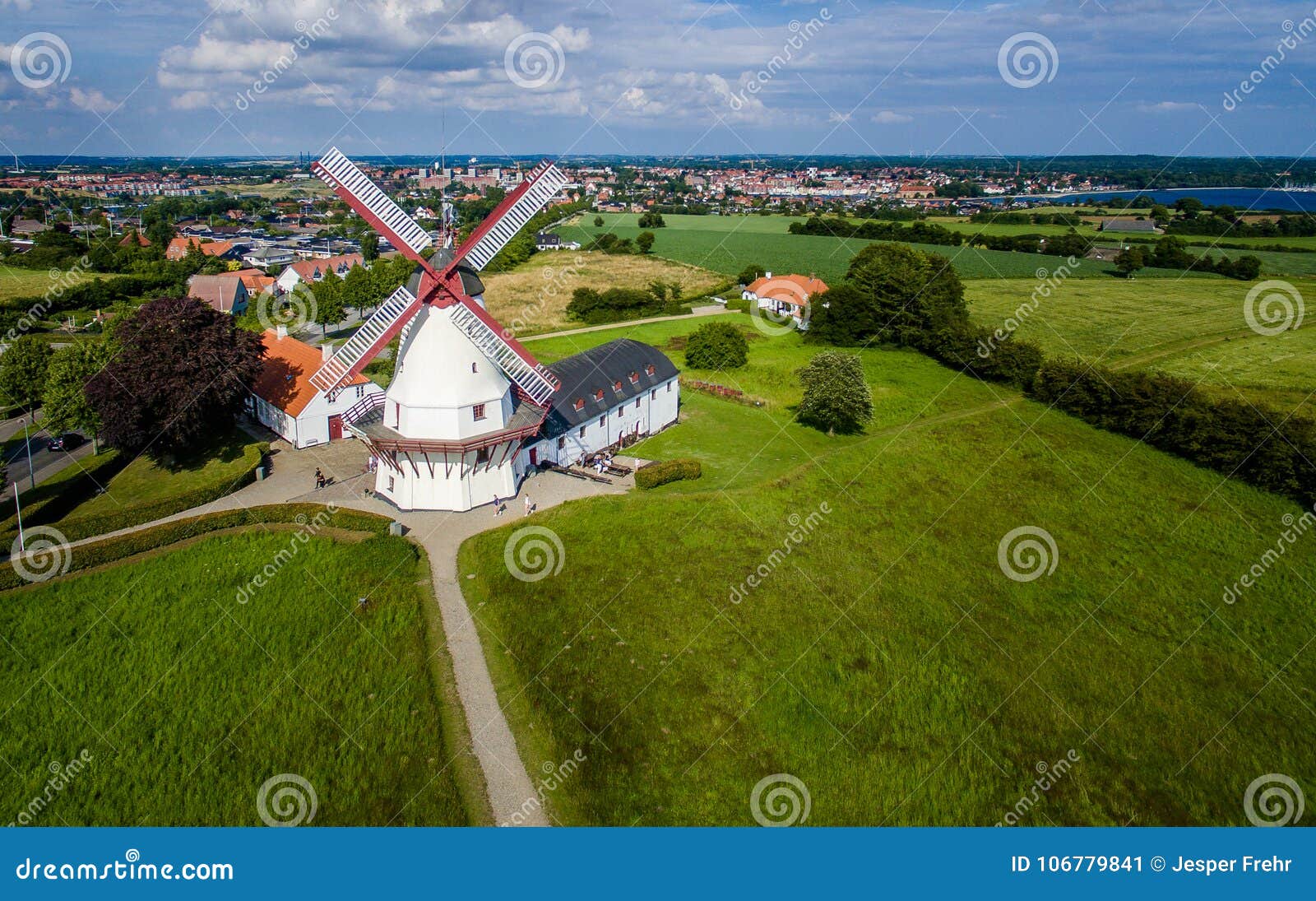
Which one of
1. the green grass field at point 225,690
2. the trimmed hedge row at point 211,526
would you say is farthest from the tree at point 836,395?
the trimmed hedge row at point 211,526

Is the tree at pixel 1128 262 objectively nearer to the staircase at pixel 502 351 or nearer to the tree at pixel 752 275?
the tree at pixel 752 275

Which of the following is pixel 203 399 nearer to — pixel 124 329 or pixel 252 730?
pixel 124 329

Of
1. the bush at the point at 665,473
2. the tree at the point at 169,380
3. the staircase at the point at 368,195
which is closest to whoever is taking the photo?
the staircase at the point at 368,195

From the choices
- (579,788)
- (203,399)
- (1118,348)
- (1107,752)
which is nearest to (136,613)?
(203,399)

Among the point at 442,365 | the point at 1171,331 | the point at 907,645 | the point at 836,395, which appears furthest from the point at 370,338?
the point at 1171,331

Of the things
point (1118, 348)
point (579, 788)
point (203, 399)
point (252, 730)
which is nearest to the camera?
point (579, 788)

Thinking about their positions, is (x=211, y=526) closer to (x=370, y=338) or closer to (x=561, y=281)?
(x=370, y=338)

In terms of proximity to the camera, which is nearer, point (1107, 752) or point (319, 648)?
point (1107, 752)
